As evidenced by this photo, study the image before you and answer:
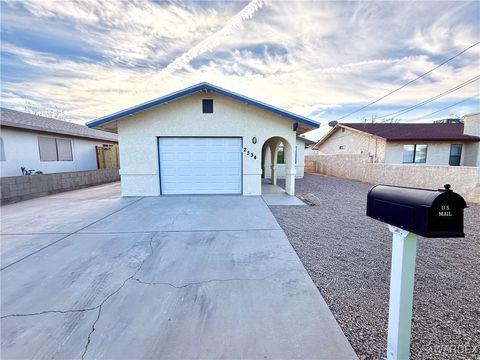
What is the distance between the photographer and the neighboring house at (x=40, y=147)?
28.4 feet

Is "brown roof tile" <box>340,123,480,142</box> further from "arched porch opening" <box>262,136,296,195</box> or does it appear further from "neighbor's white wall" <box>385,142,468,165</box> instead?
"arched porch opening" <box>262,136,296,195</box>

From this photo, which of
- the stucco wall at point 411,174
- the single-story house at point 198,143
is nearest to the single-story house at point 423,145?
the stucco wall at point 411,174

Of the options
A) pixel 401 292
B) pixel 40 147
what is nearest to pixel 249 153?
pixel 401 292

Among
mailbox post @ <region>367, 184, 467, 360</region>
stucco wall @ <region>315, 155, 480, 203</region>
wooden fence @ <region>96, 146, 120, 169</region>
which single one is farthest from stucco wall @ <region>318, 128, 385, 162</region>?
wooden fence @ <region>96, 146, 120, 169</region>

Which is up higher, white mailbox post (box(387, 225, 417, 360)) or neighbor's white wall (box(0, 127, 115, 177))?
neighbor's white wall (box(0, 127, 115, 177))

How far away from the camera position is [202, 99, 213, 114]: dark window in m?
8.27

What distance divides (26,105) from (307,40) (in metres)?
26.5

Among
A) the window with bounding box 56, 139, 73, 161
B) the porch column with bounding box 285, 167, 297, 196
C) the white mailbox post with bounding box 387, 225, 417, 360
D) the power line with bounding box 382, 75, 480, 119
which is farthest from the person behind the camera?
the power line with bounding box 382, 75, 480, 119

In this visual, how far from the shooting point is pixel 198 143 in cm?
850

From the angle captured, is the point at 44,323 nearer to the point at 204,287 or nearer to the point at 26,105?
the point at 204,287

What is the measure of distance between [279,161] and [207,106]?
31.2 feet

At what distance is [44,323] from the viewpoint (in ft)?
6.89

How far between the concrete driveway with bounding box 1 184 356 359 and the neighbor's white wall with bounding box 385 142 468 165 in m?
15.4

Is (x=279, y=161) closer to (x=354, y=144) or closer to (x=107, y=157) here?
(x=354, y=144)
